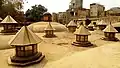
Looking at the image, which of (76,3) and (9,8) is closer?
(9,8)

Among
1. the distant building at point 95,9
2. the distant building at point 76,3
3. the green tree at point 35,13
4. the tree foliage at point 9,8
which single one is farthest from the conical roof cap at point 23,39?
the distant building at point 76,3

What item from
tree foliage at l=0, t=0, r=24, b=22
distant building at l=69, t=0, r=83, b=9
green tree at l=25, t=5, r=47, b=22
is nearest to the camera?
tree foliage at l=0, t=0, r=24, b=22

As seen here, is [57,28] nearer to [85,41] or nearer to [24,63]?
[85,41]

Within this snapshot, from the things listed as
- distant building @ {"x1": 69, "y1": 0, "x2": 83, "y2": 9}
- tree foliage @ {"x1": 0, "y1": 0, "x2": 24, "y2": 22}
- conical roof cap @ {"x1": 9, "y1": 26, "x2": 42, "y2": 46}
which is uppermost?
distant building @ {"x1": 69, "y1": 0, "x2": 83, "y2": 9}

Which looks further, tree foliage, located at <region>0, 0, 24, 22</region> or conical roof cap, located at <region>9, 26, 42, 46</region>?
tree foliage, located at <region>0, 0, 24, 22</region>

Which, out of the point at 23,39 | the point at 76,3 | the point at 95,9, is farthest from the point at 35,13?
the point at 23,39

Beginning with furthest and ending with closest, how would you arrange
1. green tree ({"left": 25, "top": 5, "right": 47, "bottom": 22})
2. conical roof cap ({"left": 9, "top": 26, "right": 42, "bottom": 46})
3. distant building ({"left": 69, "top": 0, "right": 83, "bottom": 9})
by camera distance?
distant building ({"left": 69, "top": 0, "right": 83, "bottom": 9})
green tree ({"left": 25, "top": 5, "right": 47, "bottom": 22})
conical roof cap ({"left": 9, "top": 26, "right": 42, "bottom": 46})

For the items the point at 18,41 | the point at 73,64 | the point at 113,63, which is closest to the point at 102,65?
the point at 113,63

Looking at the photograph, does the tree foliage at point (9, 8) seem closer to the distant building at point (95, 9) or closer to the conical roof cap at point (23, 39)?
the conical roof cap at point (23, 39)

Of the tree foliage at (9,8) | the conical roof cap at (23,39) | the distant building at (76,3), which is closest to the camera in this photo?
the conical roof cap at (23,39)

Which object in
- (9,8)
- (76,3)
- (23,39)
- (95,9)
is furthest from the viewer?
(76,3)

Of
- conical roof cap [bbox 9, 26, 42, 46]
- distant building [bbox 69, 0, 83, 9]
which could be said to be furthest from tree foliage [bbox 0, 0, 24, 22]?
distant building [bbox 69, 0, 83, 9]

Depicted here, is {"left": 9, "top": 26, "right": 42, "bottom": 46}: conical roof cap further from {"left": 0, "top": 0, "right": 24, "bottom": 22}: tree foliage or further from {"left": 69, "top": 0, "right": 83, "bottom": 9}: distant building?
{"left": 69, "top": 0, "right": 83, "bottom": 9}: distant building

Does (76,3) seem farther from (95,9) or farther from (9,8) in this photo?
(9,8)
